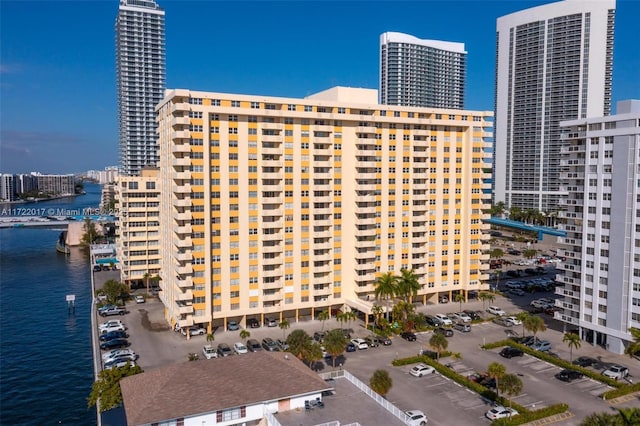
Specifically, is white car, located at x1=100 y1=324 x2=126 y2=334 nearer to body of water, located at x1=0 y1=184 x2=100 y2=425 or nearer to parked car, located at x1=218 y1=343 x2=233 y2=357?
body of water, located at x1=0 y1=184 x2=100 y2=425

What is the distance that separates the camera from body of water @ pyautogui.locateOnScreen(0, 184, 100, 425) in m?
56.4

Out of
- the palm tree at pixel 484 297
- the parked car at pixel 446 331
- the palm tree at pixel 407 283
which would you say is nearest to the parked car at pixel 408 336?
the parked car at pixel 446 331

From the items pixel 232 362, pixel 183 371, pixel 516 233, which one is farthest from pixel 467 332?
pixel 516 233

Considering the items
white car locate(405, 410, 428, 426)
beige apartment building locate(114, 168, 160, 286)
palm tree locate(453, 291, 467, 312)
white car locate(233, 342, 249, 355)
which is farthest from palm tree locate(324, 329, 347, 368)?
beige apartment building locate(114, 168, 160, 286)

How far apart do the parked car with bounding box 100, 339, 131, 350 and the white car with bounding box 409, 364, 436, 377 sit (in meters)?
37.3

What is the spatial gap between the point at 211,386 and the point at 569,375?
130ft

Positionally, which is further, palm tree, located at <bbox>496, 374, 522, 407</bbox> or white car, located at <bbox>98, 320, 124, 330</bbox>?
white car, located at <bbox>98, 320, 124, 330</bbox>

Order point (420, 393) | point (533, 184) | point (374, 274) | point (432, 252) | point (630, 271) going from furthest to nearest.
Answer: point (533, 184) < point (432, 252) < point (374, 274) < point (630, 271) < point (420, 393)

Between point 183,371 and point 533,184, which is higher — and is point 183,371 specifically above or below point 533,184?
below

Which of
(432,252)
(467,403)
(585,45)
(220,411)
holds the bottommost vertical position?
(467,403)

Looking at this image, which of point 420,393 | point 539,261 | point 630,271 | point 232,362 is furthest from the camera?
point 539,261

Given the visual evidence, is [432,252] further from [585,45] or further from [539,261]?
[585,45]

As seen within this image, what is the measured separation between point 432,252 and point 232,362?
4786cm

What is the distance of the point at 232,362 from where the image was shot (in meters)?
48.0
